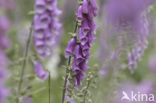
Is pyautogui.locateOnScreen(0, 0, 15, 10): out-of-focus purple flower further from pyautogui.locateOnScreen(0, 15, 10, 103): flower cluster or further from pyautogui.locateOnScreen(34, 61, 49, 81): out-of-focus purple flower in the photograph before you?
pyautogui.locateOnScreen(34, 61, 49, 81): out-of-focus purple flower

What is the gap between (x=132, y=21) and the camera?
1.60 metres

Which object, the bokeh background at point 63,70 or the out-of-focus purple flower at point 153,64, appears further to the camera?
the out-of-focus purple flower at point 153,64

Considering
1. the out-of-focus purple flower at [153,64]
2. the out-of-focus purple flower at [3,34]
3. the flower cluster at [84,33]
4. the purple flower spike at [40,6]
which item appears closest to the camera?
the flower cluster at [84,33]

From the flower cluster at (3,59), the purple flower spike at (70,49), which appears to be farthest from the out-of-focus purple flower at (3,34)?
the purple flower spike at (70,49)

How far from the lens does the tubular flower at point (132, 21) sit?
159cm

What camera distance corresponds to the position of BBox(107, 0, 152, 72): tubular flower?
62.5 inches

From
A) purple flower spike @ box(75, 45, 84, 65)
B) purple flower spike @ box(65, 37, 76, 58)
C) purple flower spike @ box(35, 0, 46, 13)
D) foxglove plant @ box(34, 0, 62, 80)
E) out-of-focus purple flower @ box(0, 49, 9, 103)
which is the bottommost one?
out-of-focus purple flower @ box(0, 49, 9, 103)

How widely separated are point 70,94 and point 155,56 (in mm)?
1991

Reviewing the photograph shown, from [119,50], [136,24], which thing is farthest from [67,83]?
[119,50]

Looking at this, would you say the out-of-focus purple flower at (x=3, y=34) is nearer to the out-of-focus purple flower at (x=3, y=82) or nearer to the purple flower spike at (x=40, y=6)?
the out-of-focus purple flower at (x=3, y=82)

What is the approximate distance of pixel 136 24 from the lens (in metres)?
1.63

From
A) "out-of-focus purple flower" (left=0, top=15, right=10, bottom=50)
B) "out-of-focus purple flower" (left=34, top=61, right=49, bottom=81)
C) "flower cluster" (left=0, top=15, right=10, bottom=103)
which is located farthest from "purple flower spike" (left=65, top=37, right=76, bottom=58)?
"out-of-focus purple flower" (left=0, top=15, right=10, bottom=50)

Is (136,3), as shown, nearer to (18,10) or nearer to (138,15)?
(138,15)

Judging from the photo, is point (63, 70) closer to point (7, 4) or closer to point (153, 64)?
point (153, 64)
